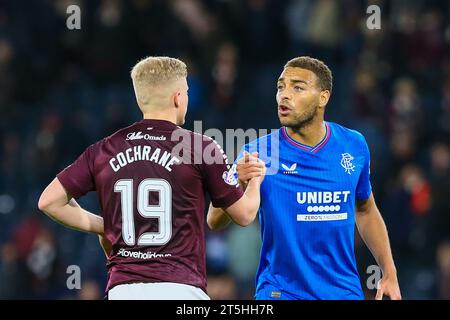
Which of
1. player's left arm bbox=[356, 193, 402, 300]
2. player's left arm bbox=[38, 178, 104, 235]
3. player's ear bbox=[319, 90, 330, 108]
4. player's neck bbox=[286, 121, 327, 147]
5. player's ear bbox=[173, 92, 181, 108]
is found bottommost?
player's left arm bbox=[356, 193, 402, 300]

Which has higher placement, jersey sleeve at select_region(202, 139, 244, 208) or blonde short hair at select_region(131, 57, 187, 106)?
blonde short hair at select_region(131, 57, 187, 106)

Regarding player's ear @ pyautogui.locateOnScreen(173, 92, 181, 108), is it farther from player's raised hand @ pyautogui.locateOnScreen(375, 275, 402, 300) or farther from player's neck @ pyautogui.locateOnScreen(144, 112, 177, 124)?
player's raised hand @ pyautogui.locateOnScreen(375, 275, 402, 300)

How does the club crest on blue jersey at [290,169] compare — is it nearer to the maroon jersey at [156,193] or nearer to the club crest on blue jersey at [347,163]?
the club crest on blue jersey at [347,163]

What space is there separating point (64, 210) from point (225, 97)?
797cm

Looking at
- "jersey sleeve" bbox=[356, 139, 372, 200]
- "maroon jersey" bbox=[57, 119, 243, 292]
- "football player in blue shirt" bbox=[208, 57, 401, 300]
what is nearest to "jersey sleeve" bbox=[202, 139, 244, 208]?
"maroon jersey" bbox=[57, 119, 243, 292]

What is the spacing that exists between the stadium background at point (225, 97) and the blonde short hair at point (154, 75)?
5.97m

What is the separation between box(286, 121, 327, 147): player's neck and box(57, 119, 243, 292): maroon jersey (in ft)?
3.87

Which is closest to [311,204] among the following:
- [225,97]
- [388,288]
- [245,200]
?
[388,288]

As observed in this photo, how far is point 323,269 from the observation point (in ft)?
20.8

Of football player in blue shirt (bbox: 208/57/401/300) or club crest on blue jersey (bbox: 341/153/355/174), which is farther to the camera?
club crest on blue jersey (bbox: 341/153/355/174)

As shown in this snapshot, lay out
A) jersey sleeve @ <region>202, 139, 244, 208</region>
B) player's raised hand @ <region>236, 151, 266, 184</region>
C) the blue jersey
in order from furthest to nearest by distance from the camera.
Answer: the blue jersey < player's raised hand @ <region>236, 151, 266, 184</region> < jersey sleeve @ <region>202, 139, 244, 208</region>

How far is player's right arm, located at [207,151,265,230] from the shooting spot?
5.58m

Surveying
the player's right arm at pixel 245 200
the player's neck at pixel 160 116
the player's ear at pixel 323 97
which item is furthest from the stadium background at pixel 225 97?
the player's neck at pixel 160 116
